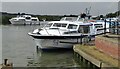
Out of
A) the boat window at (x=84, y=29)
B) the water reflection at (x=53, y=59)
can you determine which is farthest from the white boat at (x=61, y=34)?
the water reflection at (x=53, y=59)

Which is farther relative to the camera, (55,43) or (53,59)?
(55,43)

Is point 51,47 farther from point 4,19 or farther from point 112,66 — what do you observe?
point 4,19

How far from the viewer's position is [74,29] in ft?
95.4

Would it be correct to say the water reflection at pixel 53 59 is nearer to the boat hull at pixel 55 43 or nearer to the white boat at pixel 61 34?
the boat hull at pixel 55 43

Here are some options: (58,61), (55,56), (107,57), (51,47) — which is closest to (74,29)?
(51,47)

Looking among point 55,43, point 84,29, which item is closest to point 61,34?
point 55,43

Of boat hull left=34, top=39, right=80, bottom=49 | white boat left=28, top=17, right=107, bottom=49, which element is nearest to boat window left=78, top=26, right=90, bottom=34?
white boat left=28, top=17, right=107, bottom=49

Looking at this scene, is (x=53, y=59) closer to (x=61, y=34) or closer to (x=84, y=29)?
(x=61, y=34)

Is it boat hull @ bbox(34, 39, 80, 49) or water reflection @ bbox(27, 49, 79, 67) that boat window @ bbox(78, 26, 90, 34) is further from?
water reflection @ bbox(27, 49, 79, 67)

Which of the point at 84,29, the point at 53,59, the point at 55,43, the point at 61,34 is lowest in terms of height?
the point at 53,59

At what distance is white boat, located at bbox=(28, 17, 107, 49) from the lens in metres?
27.5

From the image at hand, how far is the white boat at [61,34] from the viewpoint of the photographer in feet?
90.2

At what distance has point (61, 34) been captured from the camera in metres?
27.7

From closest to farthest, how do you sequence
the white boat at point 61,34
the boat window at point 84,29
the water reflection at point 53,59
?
the water reflection at point 53,59, the white boat at point 61,34, the boat window at point 84,29
